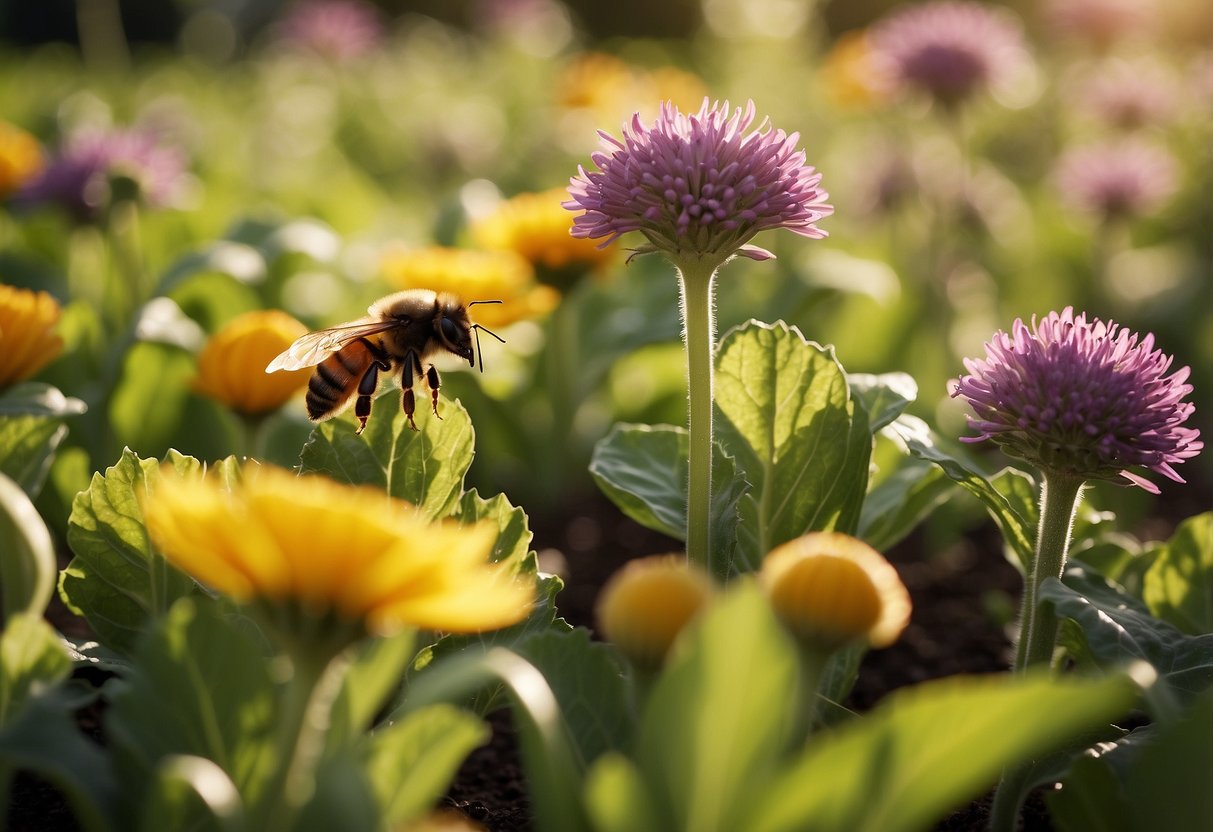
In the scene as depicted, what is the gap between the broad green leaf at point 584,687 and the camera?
141cm

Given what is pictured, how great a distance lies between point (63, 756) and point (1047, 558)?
111 cm

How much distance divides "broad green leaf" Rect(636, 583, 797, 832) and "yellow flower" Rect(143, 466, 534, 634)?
16 cm

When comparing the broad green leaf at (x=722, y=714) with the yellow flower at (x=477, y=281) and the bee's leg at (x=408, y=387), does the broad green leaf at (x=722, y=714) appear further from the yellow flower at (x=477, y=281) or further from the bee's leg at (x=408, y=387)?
the yellow flower at (x=477, y=281)

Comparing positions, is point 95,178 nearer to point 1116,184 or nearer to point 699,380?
point 699,380

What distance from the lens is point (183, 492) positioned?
1.08 metres

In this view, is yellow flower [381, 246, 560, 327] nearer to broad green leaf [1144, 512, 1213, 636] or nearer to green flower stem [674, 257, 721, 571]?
green flower stem [674, 257, 721, 571]

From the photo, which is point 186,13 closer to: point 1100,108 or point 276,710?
point 1100,108

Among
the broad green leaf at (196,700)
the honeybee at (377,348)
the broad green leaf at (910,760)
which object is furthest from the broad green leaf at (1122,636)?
the honeybee at (377,348)

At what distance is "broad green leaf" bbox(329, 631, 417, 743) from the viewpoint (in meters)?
1.22

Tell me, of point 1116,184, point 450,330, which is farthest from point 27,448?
point 1116,184

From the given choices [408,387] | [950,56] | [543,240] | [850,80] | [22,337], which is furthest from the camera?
[850,80]

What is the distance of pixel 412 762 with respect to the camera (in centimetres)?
120

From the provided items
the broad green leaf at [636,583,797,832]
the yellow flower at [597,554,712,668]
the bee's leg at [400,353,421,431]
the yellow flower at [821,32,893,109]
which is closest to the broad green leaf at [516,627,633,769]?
the yellow flower at [597,554,712,668]

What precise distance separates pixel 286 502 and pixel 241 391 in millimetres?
1079
